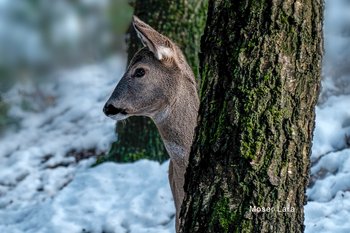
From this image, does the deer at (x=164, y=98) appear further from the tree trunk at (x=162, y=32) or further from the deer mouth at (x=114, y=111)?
the tree trunk at (x=162, y=32)

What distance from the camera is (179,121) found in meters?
5.91

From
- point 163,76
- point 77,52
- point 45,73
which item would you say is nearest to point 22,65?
point 45,73

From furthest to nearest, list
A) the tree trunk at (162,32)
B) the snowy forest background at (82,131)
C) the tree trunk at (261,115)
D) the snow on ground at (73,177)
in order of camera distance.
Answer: the tree trunk at (162,32) → the snow on ground at (73,177) → the snowy forest background at (82,131) → the tree trunk at (261,115)

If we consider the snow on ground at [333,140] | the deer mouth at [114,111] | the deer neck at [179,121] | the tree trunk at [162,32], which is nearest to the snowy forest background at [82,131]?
the snow on ground at [333,140]

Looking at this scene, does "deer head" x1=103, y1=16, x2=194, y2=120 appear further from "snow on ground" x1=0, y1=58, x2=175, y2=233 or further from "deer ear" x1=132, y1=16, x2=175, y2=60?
"snow on ground" x1=0, y1=58, x2=175, y2=233

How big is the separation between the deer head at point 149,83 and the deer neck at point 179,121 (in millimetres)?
45

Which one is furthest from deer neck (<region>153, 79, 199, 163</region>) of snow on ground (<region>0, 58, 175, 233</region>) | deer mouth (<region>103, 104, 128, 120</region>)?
snow on ground (<region>0, 58, 175, 233</region>)

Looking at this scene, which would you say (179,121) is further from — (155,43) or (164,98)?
(155,43)

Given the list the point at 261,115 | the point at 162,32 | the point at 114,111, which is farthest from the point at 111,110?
the point at 162,32

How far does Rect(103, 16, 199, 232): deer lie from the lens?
5.87m

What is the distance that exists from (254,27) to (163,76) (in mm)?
1484

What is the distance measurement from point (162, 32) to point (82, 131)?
224cm

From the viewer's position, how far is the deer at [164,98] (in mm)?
5871

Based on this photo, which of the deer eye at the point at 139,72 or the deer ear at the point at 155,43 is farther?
the deer eye at the point at 139,72
